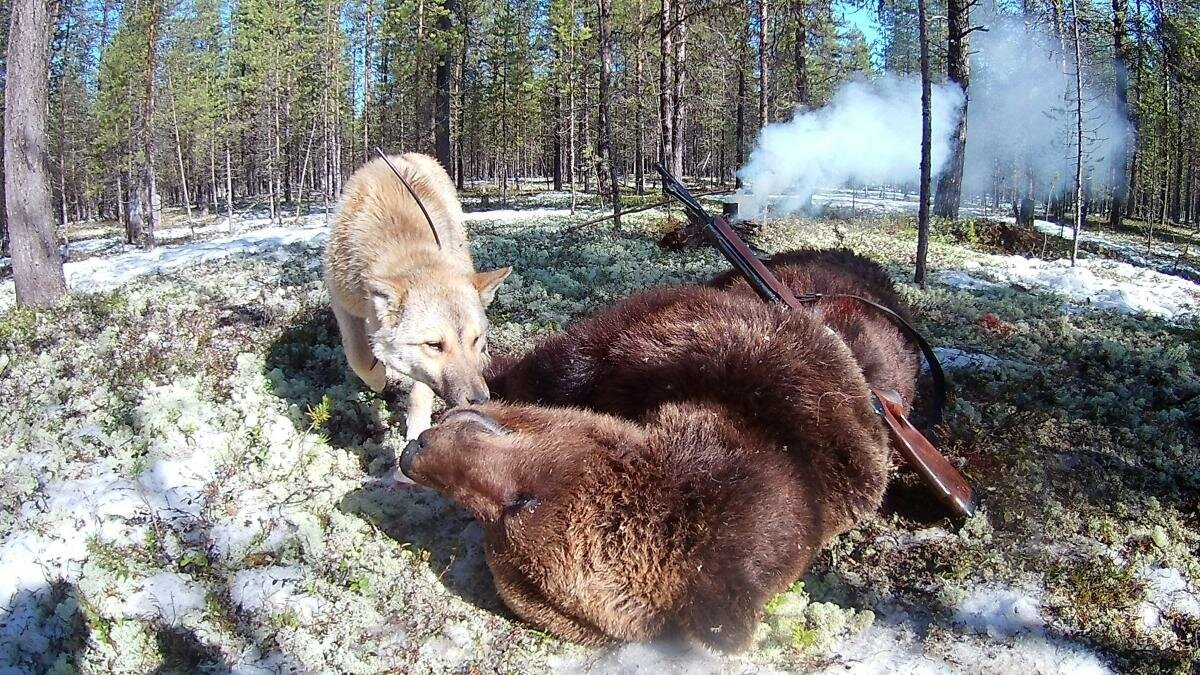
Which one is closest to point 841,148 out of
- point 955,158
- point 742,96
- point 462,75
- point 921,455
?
point 955,158

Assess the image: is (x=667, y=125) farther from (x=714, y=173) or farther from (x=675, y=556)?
(x=714, y=173)

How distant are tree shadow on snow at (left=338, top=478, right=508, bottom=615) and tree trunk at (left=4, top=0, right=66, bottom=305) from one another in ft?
22.9

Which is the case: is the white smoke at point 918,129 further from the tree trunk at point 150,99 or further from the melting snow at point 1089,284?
the tree trunk at point 150,99

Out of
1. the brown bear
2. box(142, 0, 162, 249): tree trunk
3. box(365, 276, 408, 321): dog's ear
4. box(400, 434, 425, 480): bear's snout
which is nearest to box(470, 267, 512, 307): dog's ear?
box(365, 276, 408, 321): dog's ear

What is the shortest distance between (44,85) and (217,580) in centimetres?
829

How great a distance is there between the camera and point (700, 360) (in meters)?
2.67

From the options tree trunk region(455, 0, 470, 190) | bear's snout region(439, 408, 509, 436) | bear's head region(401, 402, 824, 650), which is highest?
tree trunk region(455, 0, 470, 190)

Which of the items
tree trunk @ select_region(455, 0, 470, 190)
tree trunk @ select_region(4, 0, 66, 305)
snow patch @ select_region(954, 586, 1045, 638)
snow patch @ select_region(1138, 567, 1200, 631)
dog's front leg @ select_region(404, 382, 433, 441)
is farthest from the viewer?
tree trunk @ select_region(455, 0, 470, 190)

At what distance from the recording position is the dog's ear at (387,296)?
394 cm

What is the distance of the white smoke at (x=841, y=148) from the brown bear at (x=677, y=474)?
31.5 ft

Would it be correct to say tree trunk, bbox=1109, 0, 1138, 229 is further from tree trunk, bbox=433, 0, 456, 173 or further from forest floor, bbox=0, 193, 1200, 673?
forest floor, bbox=0, 193, 1200, 673

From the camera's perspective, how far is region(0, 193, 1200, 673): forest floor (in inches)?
102

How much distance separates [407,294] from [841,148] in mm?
9670

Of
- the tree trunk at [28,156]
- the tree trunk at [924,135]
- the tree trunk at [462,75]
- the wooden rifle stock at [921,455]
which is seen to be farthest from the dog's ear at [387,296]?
the tree trunk at [462,75]
